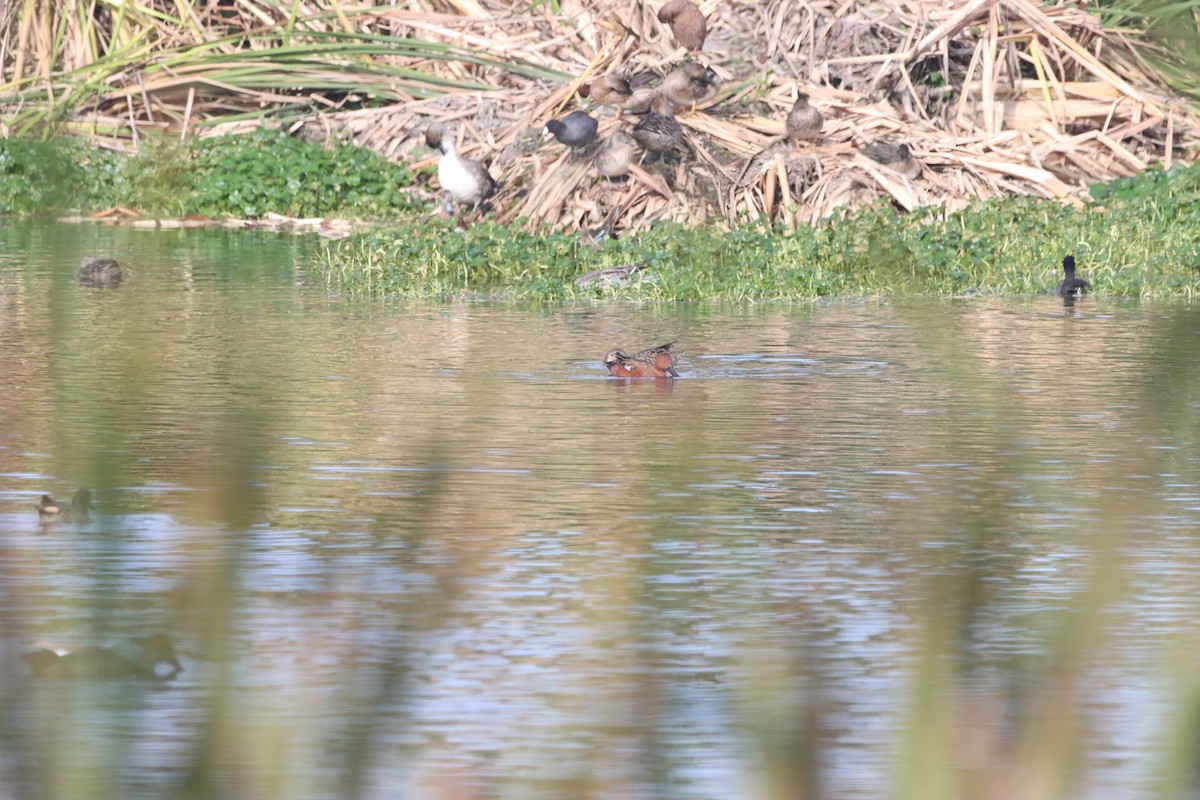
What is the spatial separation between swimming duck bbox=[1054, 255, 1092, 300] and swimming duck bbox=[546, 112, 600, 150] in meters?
5.24

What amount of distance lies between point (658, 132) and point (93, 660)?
1676 centimetres

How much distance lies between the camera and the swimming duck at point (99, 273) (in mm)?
15891

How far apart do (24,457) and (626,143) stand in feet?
35.9

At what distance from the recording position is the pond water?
2.42m

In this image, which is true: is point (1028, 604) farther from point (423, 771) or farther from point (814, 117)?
point (814, 117)

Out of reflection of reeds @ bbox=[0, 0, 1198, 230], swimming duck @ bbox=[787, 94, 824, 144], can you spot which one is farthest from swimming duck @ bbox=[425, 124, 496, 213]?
swimming duck @ bbox=[787, 94, 824, 144]

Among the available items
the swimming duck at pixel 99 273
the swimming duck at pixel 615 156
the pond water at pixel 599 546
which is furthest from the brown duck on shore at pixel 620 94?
the swimming duck at pixel 99 273

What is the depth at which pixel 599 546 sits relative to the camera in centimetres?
697

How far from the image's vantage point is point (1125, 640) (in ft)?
18.5

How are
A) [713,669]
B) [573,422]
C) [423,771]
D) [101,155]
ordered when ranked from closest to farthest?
[423,771]
[713,669]
[573,422]
[101,155]

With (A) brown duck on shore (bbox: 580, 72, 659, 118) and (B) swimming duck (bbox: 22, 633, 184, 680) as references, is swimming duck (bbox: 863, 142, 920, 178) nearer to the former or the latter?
(A) brown duck on shore (bbox: 580, 72, 659, 118)

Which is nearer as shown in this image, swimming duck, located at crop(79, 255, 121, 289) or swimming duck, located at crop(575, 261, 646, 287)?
swimming duck, located at crop(575, 261, 646, 287)

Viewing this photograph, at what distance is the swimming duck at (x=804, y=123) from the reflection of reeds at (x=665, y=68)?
0.45 feet

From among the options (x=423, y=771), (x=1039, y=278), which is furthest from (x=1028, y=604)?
(x=1039, y=278)
